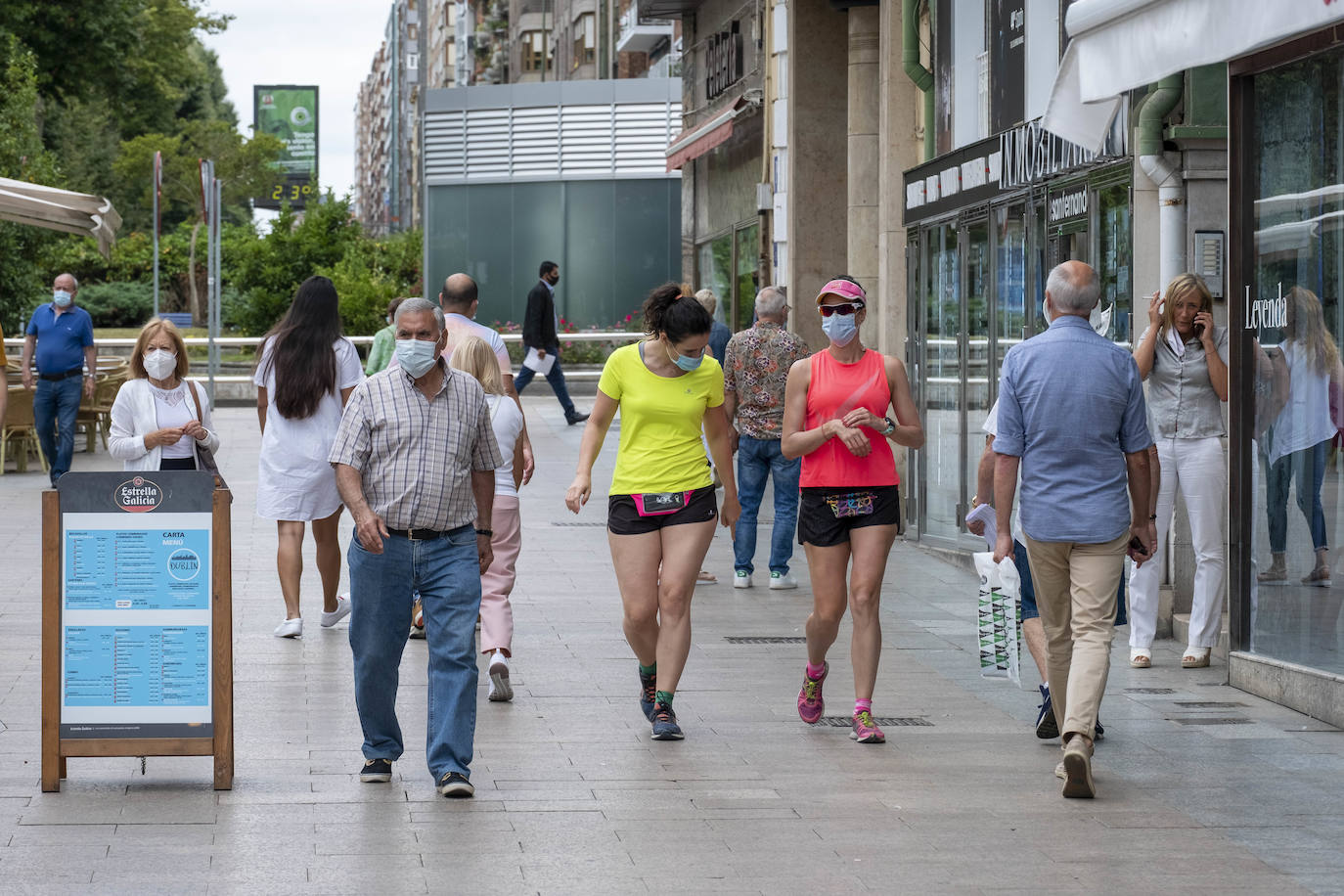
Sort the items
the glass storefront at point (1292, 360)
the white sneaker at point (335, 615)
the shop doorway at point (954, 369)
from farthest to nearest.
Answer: the shop doorway at point (954, 369) → the white sneaker at point (335, 615) → the glass storefront at point (1292, 360)

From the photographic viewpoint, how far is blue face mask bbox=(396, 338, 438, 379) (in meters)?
6.24

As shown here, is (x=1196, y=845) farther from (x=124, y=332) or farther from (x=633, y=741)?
(x=124, y=332)

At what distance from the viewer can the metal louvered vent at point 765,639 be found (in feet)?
32.4

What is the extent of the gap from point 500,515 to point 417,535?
2181 mm

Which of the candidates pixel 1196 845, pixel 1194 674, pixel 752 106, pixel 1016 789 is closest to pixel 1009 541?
pixel 1016 789

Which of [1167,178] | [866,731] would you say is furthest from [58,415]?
[866,731]

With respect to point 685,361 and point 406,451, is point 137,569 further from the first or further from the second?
point 685,361

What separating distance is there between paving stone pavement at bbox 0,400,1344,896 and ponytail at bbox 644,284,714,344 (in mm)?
1586

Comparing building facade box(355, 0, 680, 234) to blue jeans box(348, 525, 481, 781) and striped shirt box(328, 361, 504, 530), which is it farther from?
blue jeans box(348, 525, 481, 781)

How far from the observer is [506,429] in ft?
→ 27.7

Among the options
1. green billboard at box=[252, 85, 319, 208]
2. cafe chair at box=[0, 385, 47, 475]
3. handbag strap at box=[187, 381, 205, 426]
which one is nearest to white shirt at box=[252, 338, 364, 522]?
handbag strap at box=[187, 381, 205, 426]

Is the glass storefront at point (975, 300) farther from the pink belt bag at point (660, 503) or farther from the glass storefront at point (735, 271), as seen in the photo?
the glass storefront at point (735, 271)

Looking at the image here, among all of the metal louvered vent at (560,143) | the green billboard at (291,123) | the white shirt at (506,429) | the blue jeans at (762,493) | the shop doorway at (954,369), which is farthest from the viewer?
the green billboard at (291,123)

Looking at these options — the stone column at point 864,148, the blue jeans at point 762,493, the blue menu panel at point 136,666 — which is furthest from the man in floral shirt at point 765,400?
the blue menu panel at point 136,666
